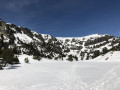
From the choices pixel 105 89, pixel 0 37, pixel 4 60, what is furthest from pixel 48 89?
pixel 0 37

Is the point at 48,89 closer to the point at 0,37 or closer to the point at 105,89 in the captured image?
the point at 105,89

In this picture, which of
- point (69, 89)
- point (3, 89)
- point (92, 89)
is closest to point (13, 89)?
point (3, 89)

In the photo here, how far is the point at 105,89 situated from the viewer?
1127cm

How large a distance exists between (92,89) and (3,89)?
27.0 feet

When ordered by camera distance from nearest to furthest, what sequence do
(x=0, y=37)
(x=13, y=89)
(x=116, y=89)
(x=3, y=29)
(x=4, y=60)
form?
(x=116, y=89) < (x=13, y=89) < (x=4, y=60) < (x=0, y=37) < (x=3, y=29)

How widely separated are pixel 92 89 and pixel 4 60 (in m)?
32.4

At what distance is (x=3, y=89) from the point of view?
11.8 metres

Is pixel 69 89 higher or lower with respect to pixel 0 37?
lower

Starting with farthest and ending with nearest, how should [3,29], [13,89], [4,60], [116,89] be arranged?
1. [3,29]
2. [4,60]
3. [13,89]
4. [116,89]

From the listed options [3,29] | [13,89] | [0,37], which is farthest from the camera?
[3,29]

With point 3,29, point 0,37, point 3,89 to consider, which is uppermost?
point 3,29

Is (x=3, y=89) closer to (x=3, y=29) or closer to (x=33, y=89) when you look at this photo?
(x=33, y=89)

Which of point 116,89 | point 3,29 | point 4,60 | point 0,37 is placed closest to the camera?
point 116,89

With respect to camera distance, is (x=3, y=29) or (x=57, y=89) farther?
(x=3, y=29)
